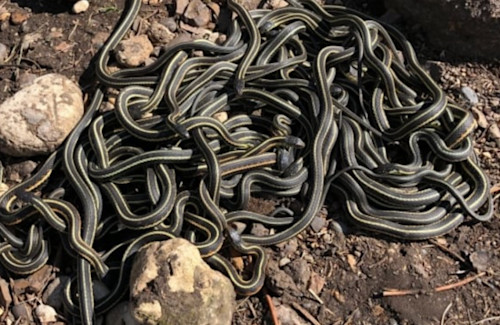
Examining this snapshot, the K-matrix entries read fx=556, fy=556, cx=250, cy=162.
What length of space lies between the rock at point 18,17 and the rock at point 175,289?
3528mm

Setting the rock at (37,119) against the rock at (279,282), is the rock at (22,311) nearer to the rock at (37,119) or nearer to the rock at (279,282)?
the rock at (37,119)

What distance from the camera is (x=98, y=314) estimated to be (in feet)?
14.9

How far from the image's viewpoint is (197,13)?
6.28 metres

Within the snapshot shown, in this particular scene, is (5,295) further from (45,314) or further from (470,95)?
(470,95)

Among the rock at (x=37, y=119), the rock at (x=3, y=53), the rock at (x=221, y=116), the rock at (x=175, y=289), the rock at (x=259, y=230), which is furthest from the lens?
the rock at (x=3, y=53)

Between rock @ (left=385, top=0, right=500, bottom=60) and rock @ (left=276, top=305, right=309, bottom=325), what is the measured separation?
341 cm

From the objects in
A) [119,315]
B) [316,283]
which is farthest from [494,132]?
[119,315]

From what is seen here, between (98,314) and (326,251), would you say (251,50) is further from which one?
(98,314)

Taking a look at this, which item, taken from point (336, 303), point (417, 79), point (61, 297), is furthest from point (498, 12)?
point (61, 297)

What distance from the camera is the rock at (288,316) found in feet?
15.1

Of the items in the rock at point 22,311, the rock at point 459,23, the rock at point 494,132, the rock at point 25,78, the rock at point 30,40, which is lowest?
the rock at point 22,311

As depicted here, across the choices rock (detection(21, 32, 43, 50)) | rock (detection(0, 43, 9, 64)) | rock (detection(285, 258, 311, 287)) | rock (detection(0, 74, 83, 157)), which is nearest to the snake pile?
rock (detection(0, 74, 83, 157))

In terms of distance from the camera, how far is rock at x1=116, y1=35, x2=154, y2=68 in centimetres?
585

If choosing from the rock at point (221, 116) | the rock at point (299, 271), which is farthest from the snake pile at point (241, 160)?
the rock at point (299, 271)
